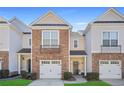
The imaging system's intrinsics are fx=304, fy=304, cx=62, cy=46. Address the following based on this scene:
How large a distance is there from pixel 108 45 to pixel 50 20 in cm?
556

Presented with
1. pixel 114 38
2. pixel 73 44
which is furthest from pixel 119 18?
pixel 73 44

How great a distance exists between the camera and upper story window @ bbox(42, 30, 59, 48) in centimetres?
2672

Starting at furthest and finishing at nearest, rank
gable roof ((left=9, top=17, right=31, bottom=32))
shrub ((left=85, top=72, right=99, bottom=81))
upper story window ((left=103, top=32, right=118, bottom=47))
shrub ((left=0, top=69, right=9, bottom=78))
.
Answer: gable roof ((left=9, top=17, right=31, bottom=32)) → shrub ((left=0, top=69, right=9, bottom=78)) → upper story window ((left=103, top=32, right=118, bottom=47)) → shrub ((left=85, top=72, right=99, bottom=81))

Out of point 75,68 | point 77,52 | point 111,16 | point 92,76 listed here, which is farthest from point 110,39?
point 75,68

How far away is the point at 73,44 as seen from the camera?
102ft

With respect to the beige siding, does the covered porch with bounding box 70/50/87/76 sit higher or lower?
lower

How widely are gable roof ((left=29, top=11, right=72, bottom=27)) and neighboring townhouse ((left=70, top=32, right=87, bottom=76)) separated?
159 inches

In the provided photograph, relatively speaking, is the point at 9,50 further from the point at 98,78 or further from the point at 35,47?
the point at 98,78

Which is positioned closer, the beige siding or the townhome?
the townhome

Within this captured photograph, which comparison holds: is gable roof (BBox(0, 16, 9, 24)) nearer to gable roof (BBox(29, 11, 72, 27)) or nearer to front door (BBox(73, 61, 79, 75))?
gable roof (BBox(29, 11, 72, 27))

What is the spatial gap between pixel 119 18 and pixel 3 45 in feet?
34.9

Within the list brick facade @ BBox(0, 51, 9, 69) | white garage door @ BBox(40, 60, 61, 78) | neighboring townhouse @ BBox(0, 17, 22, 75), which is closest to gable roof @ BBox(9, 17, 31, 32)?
neighboring townhouse @ BBox(0, 17, 22, 75)

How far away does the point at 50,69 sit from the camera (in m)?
27.0
